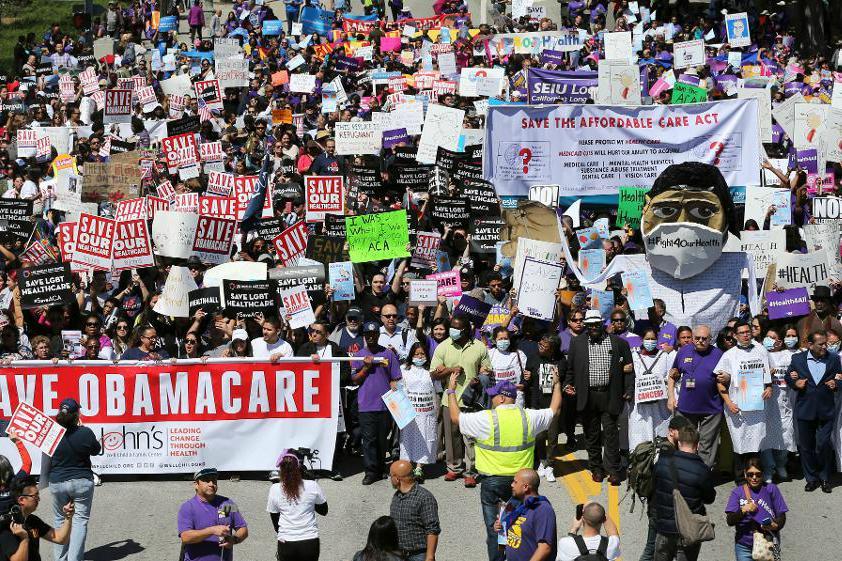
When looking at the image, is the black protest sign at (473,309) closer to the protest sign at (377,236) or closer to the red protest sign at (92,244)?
the protest sign at (377,236)

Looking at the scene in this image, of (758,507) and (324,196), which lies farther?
(324,196)

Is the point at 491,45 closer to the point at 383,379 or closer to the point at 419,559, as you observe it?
the point at 383,379

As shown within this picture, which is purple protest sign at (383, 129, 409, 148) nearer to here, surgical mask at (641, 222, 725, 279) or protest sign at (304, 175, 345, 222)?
protest sign at (304, 175, 345, 222)

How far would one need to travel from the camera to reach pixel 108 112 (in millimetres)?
26500

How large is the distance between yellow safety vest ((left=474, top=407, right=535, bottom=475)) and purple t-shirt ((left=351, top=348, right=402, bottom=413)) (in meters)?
2.98

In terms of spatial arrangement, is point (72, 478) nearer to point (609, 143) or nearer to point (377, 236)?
point (377, 236)

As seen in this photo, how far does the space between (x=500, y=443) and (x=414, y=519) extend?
4.88 feet

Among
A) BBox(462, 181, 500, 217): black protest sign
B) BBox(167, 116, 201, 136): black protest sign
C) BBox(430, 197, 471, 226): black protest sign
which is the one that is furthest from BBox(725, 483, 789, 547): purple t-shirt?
BBox(167, 116, 201, 136): black protest sign

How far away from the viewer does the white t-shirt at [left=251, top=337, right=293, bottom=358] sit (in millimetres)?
14781

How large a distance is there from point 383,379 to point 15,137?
14.6 m

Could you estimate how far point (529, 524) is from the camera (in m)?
9.98

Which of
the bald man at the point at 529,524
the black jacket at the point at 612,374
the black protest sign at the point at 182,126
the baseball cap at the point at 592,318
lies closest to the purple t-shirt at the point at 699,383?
the black jacket at the point at 612,374

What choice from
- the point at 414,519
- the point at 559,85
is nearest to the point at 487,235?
the point at 559,85

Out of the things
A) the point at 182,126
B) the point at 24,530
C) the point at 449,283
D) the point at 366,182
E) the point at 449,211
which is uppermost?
the point at 182,126
